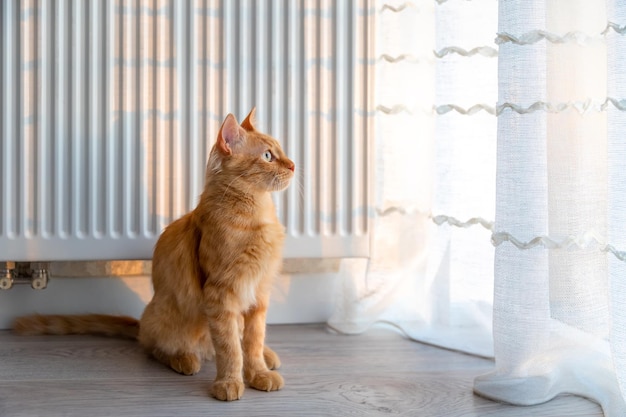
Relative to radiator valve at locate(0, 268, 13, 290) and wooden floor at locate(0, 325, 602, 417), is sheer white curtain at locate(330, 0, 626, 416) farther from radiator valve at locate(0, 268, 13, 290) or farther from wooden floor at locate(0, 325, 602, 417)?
radiator valve at locate(0, 268, 13, 290)

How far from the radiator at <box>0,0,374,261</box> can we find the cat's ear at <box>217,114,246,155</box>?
1.18 feet

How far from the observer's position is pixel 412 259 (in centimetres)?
166

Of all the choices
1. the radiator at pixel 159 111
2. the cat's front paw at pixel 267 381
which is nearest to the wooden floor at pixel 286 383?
the cat's front paw at pixel 267 381

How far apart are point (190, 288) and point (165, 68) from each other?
1.91ft

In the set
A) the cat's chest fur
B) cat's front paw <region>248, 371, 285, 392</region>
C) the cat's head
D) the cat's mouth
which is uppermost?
the cat's head

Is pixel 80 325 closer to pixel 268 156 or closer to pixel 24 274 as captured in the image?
pixel 24 274

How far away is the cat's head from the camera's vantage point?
1276 millimetres

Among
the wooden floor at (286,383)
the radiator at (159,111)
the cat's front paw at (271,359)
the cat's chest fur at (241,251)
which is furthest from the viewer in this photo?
the radiator at (159,111)

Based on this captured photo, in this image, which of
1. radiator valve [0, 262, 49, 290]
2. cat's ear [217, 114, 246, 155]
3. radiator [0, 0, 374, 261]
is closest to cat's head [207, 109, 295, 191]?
cat's ear [217, 114, 246, 155]

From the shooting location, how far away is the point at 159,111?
1615 millimetres

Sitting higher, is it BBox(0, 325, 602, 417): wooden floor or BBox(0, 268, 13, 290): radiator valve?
BBox(0, 268, 13, 290): radiator valve

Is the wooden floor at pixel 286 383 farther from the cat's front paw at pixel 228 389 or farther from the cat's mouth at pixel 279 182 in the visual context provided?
the cat's mouth at pixel 279 182

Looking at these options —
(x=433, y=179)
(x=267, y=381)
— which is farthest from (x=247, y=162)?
(x=433, y=179)

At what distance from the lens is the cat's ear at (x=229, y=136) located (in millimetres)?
1258
